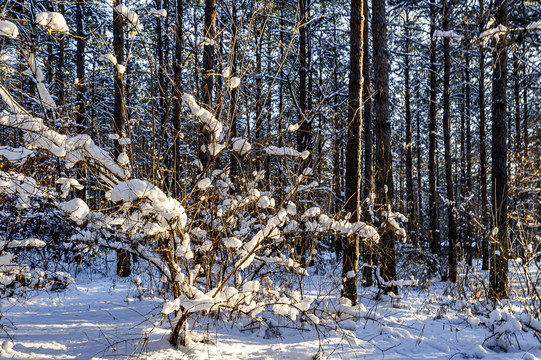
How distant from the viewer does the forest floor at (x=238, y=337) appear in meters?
2.80

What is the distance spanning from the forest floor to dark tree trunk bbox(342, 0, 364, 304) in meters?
0.54

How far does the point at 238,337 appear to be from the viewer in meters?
3.43

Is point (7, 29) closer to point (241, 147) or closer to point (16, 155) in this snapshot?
point (16, 155)

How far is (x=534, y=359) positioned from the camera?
315 centimetres

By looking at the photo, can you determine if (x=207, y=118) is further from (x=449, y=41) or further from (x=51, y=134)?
(x=449, y=41)

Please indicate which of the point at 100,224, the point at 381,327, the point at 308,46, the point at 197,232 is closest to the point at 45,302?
the point at 100,224

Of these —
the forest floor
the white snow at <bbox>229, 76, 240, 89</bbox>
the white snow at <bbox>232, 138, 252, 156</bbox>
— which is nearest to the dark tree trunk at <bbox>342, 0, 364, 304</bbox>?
the forest floor

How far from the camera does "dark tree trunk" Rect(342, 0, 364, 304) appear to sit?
435 centimetres

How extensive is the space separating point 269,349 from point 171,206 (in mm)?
1809

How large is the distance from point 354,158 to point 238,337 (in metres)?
2.67

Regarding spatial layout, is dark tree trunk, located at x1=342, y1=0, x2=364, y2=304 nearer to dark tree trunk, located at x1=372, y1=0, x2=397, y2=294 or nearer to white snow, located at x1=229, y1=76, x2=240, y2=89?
dark tree trunk, located at x1=372, y1=0, x2=397, y2=294

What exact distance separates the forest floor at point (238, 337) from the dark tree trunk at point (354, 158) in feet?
1.77

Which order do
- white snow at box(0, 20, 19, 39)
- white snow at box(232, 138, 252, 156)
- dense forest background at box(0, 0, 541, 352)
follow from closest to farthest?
1. white snow at box(0, 20, 19, 39)
2. dense forest background at box(0, 0, 541, 352)
3. white snow at box(232, 138, 252, 156)

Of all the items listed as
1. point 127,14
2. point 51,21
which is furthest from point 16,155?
point 127,14
